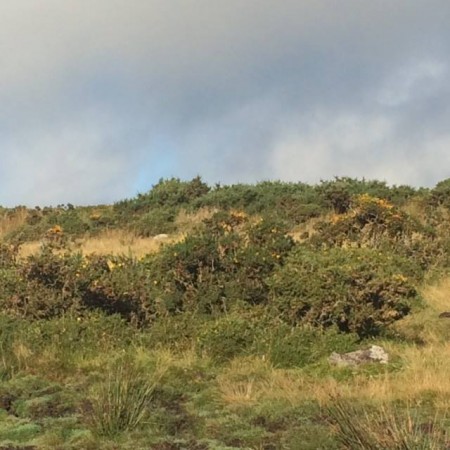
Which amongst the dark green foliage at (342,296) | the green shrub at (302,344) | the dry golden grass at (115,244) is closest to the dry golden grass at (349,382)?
the green shrub at (302,344)

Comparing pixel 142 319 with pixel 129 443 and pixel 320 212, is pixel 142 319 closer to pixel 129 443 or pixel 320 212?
pixel 129 443

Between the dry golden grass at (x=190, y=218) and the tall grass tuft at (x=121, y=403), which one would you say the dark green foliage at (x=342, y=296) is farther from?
the dry golden grass at (x=190, y=218)

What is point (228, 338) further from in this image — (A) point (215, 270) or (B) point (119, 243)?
(B) point (119, 243)

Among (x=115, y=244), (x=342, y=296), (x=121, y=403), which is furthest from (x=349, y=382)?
(x=115, y=244)

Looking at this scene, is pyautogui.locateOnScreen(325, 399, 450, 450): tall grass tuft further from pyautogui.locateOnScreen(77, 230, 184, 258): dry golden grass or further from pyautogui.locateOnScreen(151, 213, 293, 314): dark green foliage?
pyautogui.locateOnScreen(77, 230, 184, 258): dry golden grass

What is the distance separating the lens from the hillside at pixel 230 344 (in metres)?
6.04

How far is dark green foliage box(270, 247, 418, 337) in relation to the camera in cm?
951

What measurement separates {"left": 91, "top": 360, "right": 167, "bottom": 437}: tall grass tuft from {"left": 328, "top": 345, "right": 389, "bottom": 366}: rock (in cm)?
230

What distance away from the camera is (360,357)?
27.8ft

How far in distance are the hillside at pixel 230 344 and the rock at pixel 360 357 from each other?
0.15m

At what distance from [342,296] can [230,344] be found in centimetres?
176

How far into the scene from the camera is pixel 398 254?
1414cm

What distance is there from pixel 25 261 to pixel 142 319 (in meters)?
2.30

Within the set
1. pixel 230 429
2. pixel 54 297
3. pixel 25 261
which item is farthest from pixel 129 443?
pixel 25 261
